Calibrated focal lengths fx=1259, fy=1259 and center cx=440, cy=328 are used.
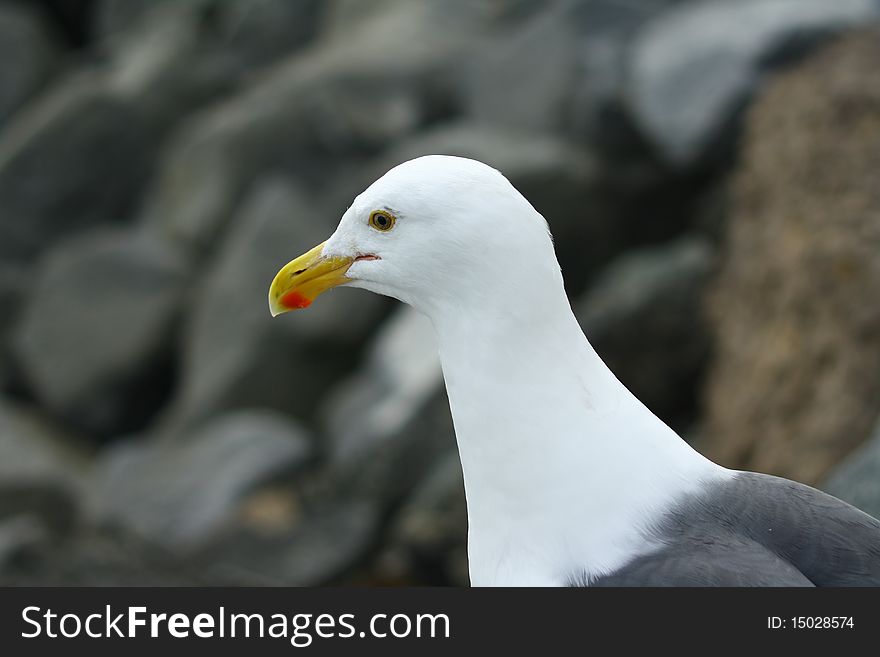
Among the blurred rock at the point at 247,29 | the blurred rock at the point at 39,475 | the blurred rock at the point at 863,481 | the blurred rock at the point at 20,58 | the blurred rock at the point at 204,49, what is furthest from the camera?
the blurred rock at the point at 20,58

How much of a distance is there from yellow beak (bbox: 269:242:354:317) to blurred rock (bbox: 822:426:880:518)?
1.85 m

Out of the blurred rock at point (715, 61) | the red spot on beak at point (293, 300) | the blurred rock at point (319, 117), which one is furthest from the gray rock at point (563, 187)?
the red spot on beak at point (293, 300)

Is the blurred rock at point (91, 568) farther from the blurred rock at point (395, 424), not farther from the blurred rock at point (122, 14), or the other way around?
the blurred rock at point (122, 14)

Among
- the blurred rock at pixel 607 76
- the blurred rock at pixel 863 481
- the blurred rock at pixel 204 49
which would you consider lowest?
the blurred rock at pixel 863 481

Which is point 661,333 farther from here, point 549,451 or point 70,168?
point 70,168

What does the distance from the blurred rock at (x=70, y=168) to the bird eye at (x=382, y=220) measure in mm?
9034

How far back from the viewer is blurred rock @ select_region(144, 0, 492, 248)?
1039 centimetres

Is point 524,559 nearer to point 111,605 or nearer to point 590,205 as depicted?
point 111,605

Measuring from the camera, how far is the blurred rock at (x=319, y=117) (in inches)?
409

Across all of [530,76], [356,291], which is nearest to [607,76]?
[530,76]

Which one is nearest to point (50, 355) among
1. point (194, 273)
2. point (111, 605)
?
point (194, 273)

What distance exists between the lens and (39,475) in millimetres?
9539

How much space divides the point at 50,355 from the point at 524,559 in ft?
27.1

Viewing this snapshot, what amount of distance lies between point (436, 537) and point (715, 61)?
357 centimetres
